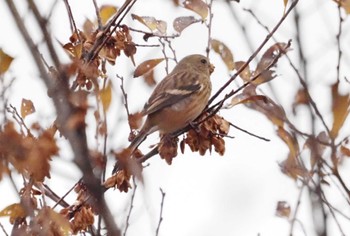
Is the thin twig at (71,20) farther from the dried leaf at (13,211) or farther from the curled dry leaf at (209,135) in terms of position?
the dried leaf at (13,211)

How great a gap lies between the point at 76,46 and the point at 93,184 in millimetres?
2668

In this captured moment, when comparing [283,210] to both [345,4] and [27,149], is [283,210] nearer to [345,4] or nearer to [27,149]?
[345,4]

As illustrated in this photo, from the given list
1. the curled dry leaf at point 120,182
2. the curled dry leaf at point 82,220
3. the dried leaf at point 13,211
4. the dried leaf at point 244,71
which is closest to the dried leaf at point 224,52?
the dried leaf at point 244,71

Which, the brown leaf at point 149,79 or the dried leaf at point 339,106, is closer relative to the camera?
the dried leaf at point 339,106

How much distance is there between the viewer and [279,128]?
12.6 feet

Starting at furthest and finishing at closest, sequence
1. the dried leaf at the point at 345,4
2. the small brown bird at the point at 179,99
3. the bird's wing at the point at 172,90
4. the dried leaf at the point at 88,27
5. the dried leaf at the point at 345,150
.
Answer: the bird's wing at the point at 172,90, the small brown bird at the point at 179,99, the dried leaf at the point at 88,27, the dried leaf at the point at 345,4, the dried leaf at the point at 345,150

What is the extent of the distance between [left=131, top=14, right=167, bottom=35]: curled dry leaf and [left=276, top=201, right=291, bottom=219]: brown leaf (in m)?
1.43

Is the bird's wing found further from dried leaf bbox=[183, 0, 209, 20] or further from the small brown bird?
dried leaf bbox=[183, 0, 209, 20]

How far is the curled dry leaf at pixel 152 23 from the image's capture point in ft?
16.6

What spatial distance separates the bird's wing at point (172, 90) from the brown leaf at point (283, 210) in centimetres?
151

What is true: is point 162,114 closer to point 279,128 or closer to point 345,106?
point 279,128

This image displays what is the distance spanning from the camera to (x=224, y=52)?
489 centimetres

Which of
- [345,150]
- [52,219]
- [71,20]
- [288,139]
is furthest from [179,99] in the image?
[52,219]

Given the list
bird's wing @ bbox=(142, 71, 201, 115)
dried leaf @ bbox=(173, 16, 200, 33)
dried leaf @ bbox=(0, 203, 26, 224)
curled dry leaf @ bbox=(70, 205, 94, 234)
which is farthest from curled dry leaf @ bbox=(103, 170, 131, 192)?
bird's wing @ bbox=(142, 71, 201, 115)
